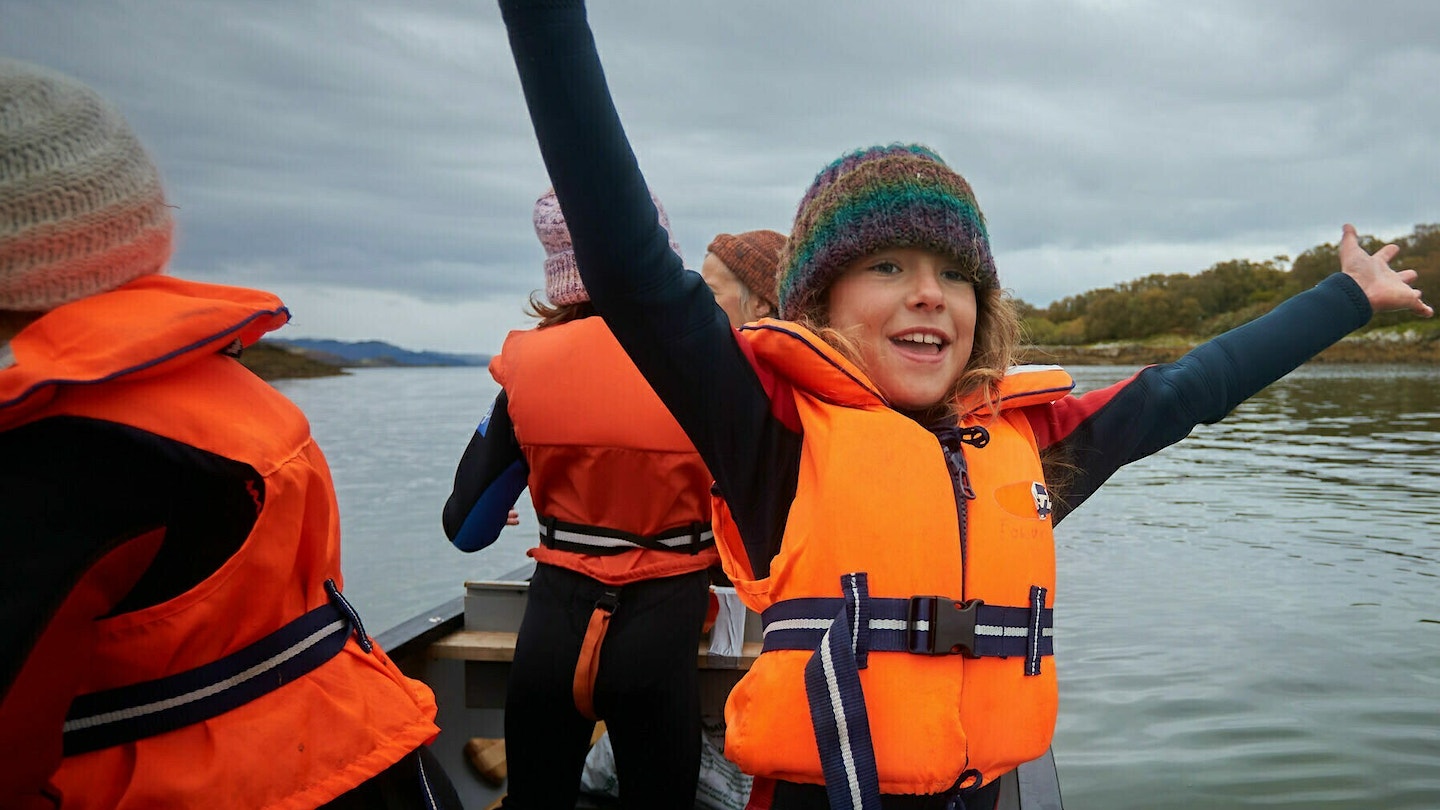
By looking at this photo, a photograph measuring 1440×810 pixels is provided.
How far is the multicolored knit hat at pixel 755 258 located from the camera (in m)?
2.97

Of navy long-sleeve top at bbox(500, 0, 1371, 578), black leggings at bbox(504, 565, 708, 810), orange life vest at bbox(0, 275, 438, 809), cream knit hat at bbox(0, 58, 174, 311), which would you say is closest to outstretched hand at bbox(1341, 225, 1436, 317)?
navy long-sleeve top at bbox(500, 0, 1371, 578)

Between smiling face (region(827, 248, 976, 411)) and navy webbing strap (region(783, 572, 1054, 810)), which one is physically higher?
smiling face (region(827, 248, 976, 411))

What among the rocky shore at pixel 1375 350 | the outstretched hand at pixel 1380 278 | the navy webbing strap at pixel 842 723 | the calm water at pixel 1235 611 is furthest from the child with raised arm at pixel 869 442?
the rocky shore at pixel 1375 350

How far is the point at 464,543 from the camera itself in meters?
2.63

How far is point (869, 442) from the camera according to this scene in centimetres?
152

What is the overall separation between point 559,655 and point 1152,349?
58.2m

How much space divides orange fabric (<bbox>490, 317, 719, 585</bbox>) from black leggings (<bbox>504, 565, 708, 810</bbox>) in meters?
0.08

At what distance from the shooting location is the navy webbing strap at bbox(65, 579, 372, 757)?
1134mm

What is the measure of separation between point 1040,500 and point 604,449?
1053 mm

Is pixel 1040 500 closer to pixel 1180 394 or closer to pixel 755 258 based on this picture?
pixel 1180 394

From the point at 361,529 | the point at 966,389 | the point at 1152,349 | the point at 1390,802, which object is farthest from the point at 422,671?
the point at 1152,349

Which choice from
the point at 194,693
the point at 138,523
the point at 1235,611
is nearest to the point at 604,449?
the point at 194,693

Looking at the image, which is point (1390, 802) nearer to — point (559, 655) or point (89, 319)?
point (559, 655)

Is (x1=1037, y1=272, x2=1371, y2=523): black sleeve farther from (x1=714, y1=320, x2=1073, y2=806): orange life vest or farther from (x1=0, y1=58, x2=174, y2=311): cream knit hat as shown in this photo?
(x1=0, y1=58, x2=174, y2=311): cream knit hat
